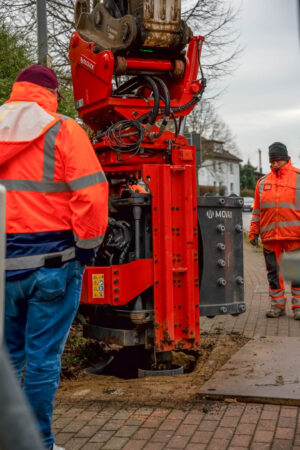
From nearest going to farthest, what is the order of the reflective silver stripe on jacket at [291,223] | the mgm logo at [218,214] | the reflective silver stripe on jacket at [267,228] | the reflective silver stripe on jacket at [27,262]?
1. the reflective silver stripe on jacket at [27,262]
2. the mgm logo at [218,214]
3. the reflective silver stripe on jacket at [291,223]
4. the reflective silver stripe on jacket at [267,228]

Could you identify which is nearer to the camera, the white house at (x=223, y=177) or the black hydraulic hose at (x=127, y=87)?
the black hydraulic hose at (x=127, y=87)

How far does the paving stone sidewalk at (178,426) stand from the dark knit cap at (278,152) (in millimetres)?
4216

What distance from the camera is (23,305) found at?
3547 millimetres

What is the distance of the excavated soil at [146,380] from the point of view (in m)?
4.82

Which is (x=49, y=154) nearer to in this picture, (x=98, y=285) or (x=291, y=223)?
(x=98, y=285)

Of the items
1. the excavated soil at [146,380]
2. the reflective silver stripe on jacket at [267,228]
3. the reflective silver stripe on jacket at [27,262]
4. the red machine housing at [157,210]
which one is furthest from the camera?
the reflective silver stripe on jacket at [267,228]

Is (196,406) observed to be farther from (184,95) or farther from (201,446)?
(184,95)

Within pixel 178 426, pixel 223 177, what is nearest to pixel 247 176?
pixel 223 177

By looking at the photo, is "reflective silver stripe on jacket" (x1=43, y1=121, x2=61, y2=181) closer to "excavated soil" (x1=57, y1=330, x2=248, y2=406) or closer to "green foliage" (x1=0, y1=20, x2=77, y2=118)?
"excavated soil" (x1=57, y1=330, x2=248, y2=406)

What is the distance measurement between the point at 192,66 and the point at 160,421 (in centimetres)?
305

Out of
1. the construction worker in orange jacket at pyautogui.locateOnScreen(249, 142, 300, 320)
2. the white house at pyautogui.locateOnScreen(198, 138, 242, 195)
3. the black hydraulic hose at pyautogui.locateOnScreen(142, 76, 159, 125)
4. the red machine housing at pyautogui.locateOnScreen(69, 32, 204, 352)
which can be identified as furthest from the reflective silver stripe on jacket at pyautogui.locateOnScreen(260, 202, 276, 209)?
the white house at pyautogui.locateOnScreen(198, 138, 242, 195)

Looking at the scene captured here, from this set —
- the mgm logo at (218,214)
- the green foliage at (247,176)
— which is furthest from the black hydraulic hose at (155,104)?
the green foliage at (247,176)

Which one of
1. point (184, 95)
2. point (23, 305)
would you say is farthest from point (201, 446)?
point (184, 95)

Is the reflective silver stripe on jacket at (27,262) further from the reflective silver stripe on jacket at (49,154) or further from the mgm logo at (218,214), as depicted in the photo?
the mgm logo at (218,214)
